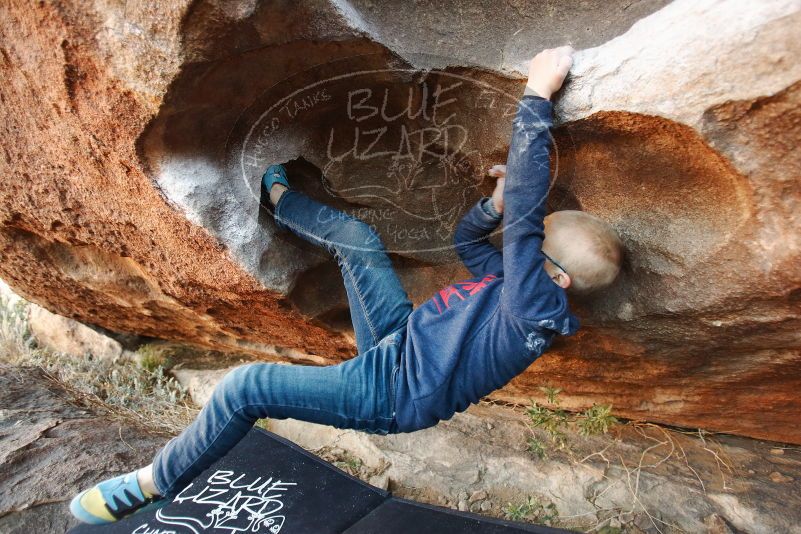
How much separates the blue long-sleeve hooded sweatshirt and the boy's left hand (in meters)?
0.03

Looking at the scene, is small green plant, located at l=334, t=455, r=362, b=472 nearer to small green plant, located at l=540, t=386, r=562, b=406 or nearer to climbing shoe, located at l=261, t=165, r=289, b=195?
small green plant, located at l=540, t=386, r=562, b=406

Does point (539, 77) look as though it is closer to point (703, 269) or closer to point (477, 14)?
point (477, 14)

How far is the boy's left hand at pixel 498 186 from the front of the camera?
158 centimetres

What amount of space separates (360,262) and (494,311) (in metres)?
0.41

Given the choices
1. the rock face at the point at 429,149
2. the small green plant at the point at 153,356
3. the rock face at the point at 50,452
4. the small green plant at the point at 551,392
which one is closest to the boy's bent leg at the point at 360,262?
the rock face at the point at 429,149

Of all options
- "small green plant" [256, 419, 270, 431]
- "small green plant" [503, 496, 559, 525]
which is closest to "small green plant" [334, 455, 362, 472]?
"small green plant" [256, 419, 270, 431]

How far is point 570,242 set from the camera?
1460mm

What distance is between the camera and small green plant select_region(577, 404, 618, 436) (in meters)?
2.22

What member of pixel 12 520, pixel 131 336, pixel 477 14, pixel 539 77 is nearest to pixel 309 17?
pixel 477 14

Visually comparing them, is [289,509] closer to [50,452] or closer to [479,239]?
[50,452]

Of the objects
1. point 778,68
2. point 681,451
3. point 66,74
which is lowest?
A: point 681,451

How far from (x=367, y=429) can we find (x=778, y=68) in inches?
46.8

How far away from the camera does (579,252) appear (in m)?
1.45

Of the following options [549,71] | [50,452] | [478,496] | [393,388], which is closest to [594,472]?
[478,496]
